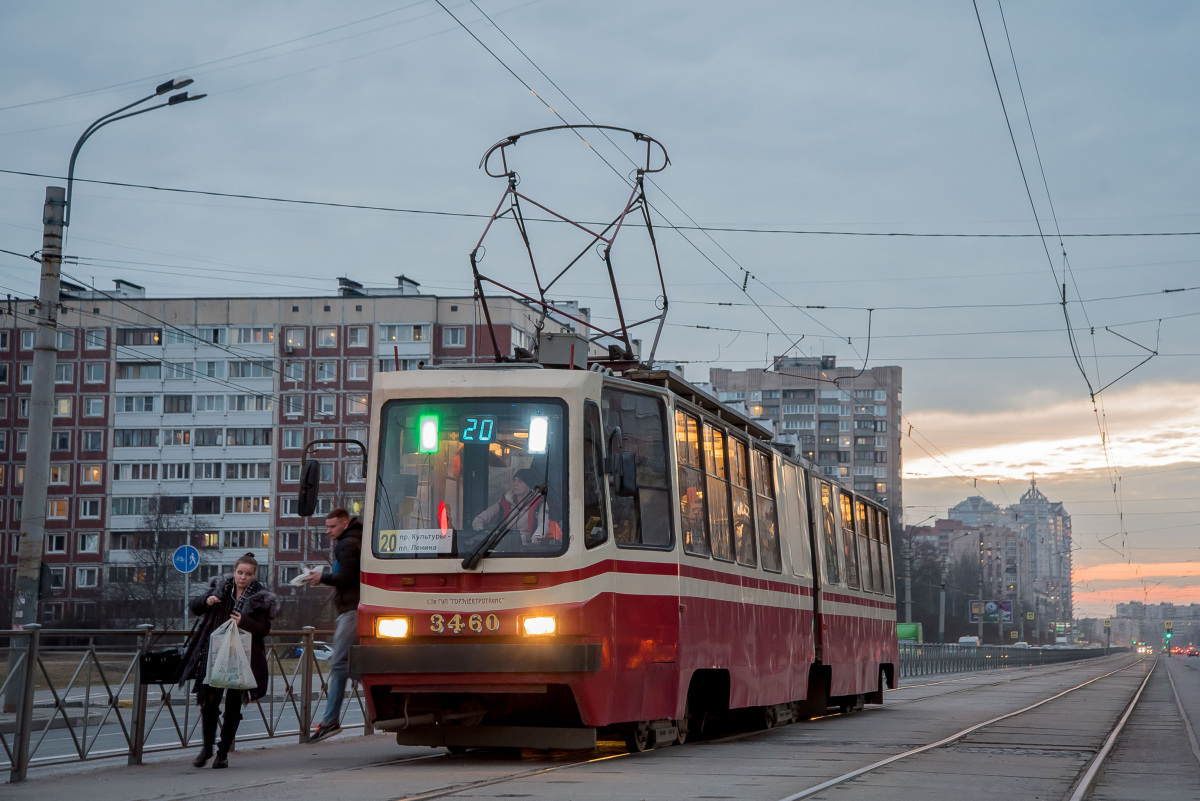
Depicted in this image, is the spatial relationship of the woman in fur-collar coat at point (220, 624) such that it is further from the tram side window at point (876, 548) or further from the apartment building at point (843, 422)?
the apartment building at point (843, 422)

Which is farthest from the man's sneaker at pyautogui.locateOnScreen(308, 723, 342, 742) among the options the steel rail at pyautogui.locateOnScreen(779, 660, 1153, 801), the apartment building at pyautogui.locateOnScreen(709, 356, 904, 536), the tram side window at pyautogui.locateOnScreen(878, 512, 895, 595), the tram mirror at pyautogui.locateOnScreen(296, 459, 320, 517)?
the apartment building at pyautogui.locateOnScreen(709, 356, 904, 536)

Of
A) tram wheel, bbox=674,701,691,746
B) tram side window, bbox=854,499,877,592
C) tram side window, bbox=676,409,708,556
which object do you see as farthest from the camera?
tram side window, bbox=854,499,877,592

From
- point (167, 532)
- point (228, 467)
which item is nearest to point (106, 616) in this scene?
point (167, 532)

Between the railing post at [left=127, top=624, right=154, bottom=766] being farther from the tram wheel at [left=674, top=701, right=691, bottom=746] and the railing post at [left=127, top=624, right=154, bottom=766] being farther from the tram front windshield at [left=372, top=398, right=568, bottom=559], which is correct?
the tram wheel at [left=674, top=701, right=691, bottom=746]

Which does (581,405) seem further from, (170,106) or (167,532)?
(167,532)

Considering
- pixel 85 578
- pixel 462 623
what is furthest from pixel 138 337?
pixel 462 623

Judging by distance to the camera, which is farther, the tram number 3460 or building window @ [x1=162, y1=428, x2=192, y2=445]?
building window @ [x1=162, y1=428, x2=192, y2=445]

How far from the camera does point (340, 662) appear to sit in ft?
42.1

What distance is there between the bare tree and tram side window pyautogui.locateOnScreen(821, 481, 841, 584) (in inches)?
2217

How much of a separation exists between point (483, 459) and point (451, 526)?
21.8 inches

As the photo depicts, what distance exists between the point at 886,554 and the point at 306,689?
12.2 m

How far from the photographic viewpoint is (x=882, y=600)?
2308 centimetres

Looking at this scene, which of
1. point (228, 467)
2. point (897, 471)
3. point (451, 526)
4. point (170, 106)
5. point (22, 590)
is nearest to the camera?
point (451, 526)

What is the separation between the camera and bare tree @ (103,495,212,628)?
252ft
